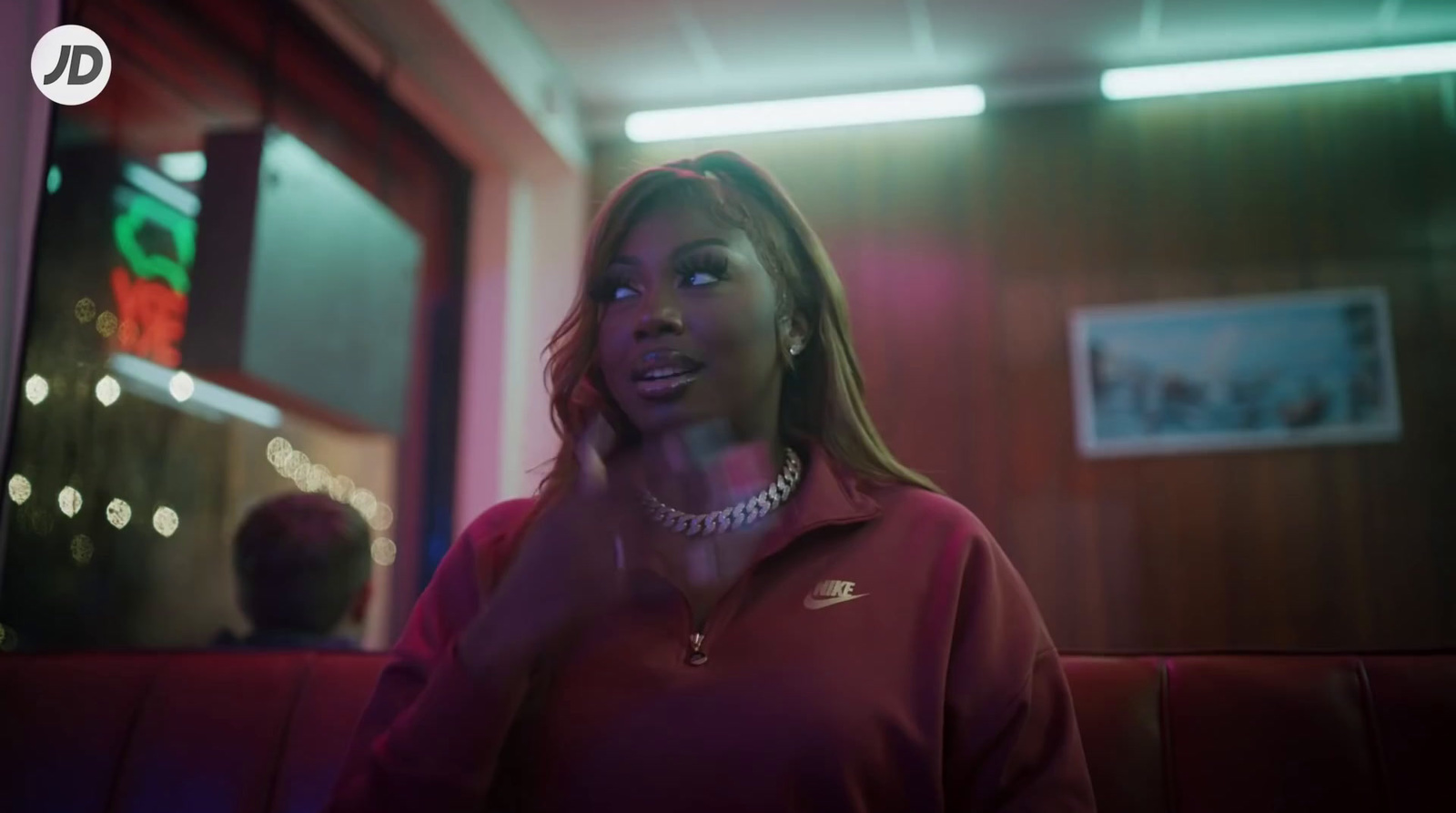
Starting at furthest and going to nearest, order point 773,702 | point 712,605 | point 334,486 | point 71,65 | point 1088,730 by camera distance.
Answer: point 334,486 < point 71,65 < point 1088,730 < point 712,605 < point 773,702

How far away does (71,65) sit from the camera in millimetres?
1783

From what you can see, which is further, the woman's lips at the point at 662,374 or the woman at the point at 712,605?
the woman's lips at the point at 662,374

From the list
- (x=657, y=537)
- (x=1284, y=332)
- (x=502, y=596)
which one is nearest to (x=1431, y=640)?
(x=1284, y=332)

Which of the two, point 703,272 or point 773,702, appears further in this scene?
point 703,272

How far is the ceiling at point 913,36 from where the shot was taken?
296 cm

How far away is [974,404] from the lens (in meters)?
3.25

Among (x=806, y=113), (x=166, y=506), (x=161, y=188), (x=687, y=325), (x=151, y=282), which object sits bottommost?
(x=166, y=506)

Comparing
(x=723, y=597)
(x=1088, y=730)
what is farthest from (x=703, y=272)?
(x=1088, y=730)

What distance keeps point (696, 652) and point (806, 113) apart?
2.59 metres

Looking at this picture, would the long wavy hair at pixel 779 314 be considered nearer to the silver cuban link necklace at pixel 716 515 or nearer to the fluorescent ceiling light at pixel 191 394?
the silver cuban link necklace at pixel 716 515

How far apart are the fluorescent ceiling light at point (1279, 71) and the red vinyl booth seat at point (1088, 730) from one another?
234 cm

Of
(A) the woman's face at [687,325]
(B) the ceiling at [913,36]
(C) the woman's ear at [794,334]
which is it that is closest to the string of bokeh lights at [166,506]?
(A) the woman's face at [687,325]

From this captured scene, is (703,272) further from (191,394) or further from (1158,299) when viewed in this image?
(1158,299)

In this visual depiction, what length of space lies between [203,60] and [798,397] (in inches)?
67.7
